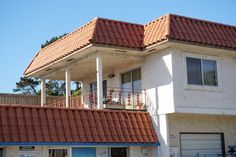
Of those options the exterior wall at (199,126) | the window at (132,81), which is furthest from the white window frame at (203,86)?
the window at (132,81)

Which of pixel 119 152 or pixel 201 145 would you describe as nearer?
pixel 119 152

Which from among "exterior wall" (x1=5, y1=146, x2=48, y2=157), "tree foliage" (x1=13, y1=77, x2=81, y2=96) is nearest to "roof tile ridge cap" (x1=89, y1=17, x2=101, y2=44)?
"exterior wall" (x1=5, y1=146, x2=48, y2=157)

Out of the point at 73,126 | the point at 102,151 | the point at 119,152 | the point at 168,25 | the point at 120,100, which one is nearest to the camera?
the point at 73,126

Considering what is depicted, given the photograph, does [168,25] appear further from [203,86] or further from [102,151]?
[102,151]

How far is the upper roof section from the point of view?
65.9 feet

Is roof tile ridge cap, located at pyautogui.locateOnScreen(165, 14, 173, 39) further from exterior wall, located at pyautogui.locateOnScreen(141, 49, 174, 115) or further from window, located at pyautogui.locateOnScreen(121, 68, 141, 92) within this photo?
window, located at pyautogui.locateOnScreen(121, 68, 141, 92)

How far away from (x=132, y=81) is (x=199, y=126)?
425 centimetres

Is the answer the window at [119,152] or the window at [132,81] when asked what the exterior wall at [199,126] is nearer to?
the window at [119,152]

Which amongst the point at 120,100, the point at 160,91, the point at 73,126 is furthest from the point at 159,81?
the point at 73,126

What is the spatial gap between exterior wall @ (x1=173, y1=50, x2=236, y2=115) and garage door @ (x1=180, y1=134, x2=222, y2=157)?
1434 mm

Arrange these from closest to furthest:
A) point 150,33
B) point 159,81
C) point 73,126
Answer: point 73,126 < point 159,81 < point 150,33

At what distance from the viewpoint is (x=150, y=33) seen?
21.0 metres

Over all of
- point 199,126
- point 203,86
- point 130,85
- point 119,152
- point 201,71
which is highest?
point 201,71

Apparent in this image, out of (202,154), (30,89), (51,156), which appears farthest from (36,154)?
(30,89)
